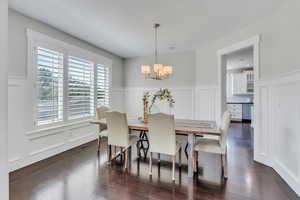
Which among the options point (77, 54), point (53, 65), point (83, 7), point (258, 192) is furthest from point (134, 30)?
point (258, 192)

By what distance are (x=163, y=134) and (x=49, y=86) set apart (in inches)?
98.9

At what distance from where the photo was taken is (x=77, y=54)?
3973mm

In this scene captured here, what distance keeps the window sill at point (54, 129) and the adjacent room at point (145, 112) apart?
22 millimetres

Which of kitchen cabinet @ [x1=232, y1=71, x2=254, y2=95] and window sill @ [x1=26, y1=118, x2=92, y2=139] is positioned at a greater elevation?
kitchen cabinet @ [x1=232, y1=71, x2=254, y2=95]

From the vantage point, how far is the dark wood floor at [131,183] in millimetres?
2070

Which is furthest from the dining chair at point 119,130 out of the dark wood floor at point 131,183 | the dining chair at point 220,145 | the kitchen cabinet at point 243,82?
the kitchen cabinet at point 243,82

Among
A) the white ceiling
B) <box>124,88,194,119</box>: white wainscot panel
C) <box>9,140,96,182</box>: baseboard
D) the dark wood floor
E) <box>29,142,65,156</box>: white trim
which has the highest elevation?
the white ceiling

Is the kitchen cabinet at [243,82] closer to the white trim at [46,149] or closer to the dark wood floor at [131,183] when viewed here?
the dark wood floor at [131,183]

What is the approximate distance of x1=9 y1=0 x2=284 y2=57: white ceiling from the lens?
2.51m

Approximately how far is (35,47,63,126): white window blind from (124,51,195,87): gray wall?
2.83 meters

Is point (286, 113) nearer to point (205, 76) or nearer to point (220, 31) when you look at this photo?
point (220, 31)

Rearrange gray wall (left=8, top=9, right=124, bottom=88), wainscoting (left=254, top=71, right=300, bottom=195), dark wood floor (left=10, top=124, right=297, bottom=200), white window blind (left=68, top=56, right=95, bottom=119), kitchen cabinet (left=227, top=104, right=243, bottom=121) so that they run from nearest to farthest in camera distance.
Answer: dark wood floor (left=10, top=124, right=297, bottom=200), wainscoting (left=254, top=71, right=300, bottom=195), gray wall (left=8, top=9, right=124, bottom=88), white window blind (left=68, top=56, right=95, bottom=119), kitchen cabinet (left=227, top=104, right=243, bottom=121)

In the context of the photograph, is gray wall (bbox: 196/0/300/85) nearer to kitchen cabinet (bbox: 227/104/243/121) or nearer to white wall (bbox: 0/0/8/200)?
white wall (bbox: 0/0/8/200)

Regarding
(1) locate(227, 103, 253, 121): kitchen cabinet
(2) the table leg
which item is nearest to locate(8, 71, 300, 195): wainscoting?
(2) the table leg
